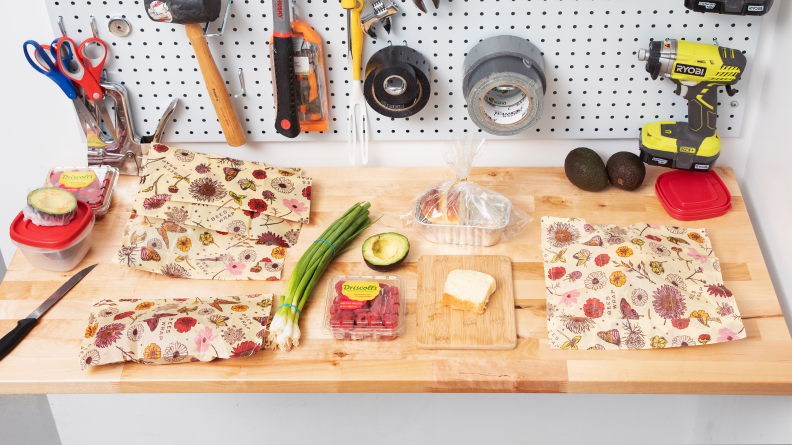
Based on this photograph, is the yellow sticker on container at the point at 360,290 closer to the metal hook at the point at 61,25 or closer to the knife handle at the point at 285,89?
the knife handle at the point at 285,89

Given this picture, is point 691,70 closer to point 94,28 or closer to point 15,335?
point 94,28

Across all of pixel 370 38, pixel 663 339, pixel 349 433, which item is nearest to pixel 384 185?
pixel 370 38

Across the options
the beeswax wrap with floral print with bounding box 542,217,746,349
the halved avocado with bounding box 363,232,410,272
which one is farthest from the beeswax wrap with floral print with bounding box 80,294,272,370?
the beeswax wrap with floral print with bounding box 542,217,746,349

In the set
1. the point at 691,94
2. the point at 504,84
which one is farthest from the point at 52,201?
the point at 691,94

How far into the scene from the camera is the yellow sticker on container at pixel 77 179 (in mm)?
1423

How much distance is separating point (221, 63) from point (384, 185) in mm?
485

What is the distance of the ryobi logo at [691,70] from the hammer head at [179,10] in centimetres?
99

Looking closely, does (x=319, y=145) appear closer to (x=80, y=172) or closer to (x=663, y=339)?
(x=80, y=172)

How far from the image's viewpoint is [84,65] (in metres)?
1.36

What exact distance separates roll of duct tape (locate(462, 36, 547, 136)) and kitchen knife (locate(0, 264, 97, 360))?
921mm

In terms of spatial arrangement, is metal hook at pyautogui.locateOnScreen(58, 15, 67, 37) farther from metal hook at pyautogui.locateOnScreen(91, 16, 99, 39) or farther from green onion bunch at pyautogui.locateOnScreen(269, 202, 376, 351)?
green onion bunch at pyautogui.locateOnScreen(269, 202, 376, 351)

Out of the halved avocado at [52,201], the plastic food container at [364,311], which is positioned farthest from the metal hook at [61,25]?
the plastic food container at [364,311]

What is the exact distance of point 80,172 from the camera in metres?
1.45

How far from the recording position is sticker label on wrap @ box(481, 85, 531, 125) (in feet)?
4.30
